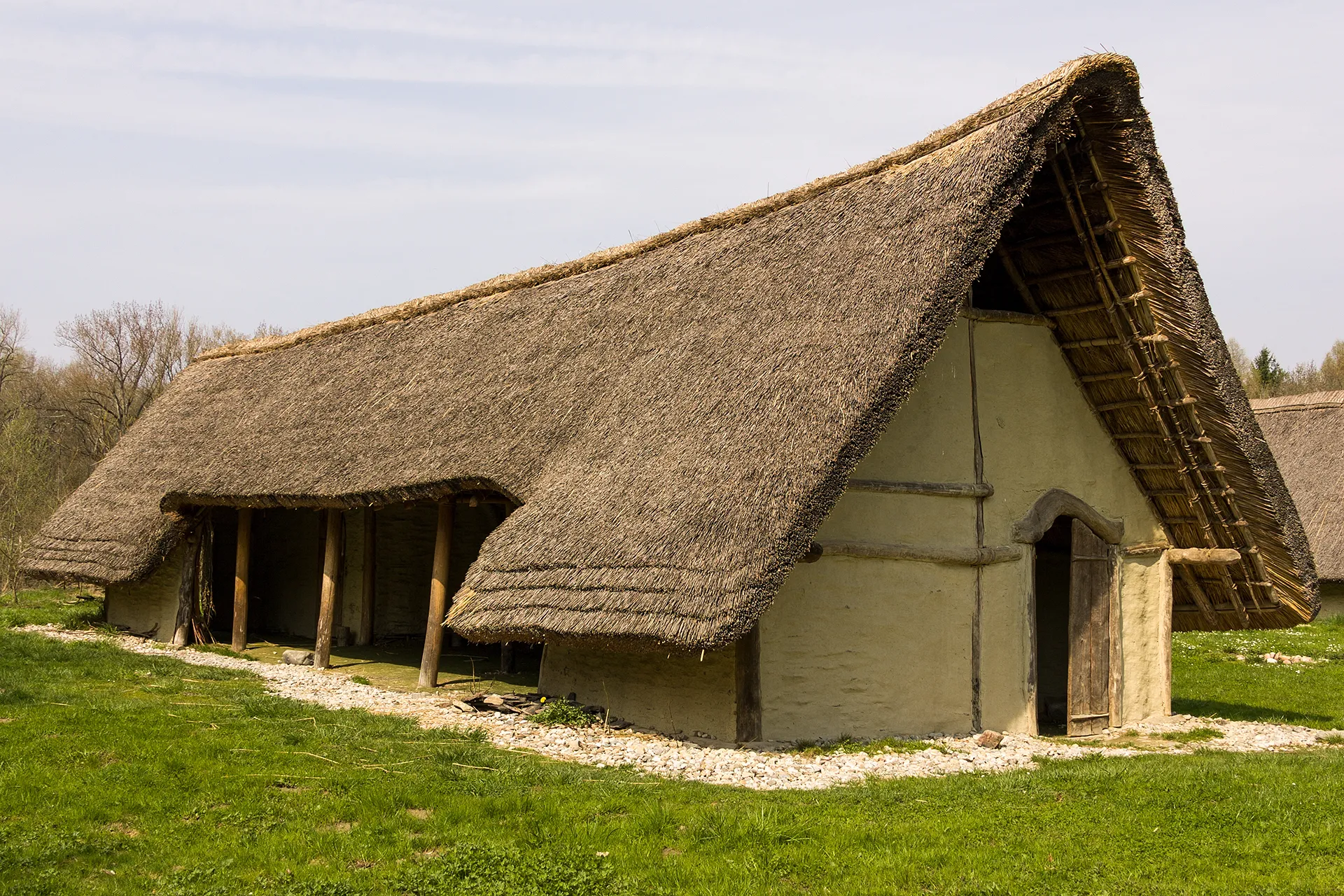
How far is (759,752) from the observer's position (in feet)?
30.9

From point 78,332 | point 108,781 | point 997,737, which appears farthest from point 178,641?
point 78,332

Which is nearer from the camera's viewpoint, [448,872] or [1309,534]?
[448,872]

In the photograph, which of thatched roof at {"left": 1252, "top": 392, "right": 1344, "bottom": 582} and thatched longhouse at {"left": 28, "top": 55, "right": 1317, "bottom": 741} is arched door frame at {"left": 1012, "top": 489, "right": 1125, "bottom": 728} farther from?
thatched roof at {"left": 1252, "top": 392, "right": 1344, "bottom": 582}

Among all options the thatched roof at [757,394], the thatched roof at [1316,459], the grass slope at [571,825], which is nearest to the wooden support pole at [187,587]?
the thatched roof at [757,394]

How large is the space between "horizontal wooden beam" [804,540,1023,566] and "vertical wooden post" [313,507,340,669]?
7.24m

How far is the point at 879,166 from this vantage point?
39.9ft

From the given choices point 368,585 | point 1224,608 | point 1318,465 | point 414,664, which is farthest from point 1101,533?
point 1318,465

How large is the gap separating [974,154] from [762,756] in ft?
18.6

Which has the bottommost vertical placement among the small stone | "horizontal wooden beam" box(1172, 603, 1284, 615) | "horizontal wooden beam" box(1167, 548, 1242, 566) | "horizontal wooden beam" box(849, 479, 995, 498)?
the small stone

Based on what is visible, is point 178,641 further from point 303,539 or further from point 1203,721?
point 1203,721

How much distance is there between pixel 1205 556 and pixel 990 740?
13.4 feet

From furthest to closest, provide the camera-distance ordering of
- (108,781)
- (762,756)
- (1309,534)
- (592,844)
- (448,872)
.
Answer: (1309,534)
(762,756)
(108,781)
(592,844)
(448,872)

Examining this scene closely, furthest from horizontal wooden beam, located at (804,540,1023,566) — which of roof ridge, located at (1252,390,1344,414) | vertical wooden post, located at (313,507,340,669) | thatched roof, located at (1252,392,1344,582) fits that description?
roof ridge, located at (1252,390,1344,414)

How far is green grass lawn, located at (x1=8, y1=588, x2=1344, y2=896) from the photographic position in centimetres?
604
